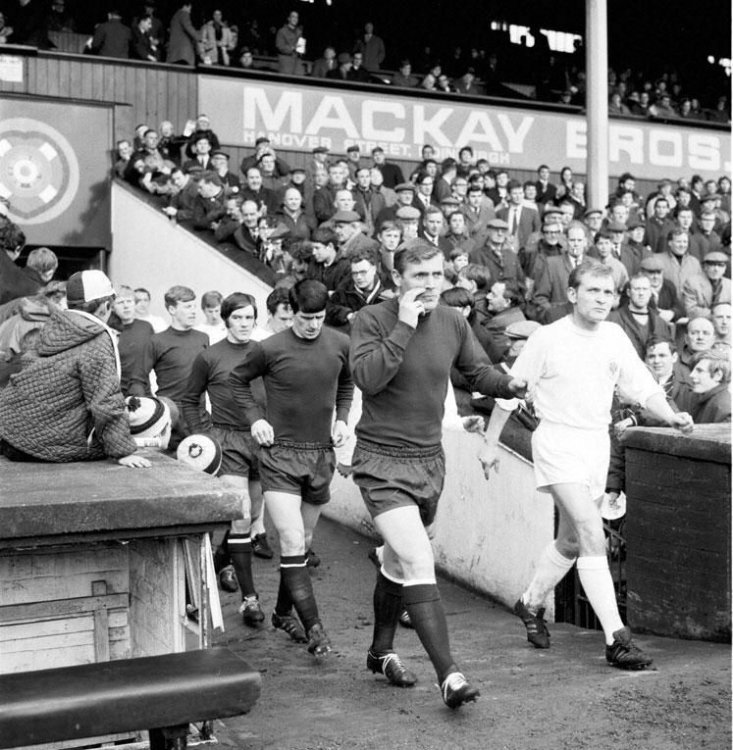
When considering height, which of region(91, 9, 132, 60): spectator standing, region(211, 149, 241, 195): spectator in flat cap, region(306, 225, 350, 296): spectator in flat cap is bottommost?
region(306, 225, 350, 296): spectator in flat cap

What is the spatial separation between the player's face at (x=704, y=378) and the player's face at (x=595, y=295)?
2.38 meters

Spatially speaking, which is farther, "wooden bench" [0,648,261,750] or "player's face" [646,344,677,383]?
"player's face" [646,344,677,383]

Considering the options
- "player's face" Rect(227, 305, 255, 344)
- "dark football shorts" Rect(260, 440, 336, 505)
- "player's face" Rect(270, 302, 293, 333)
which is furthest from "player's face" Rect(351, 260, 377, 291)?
"dark football shorts" Rect(260, 440, 336, 505)

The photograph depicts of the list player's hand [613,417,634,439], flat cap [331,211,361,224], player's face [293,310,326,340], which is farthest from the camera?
flat cap [331,211,361,224]

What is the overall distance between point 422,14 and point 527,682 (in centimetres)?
1986

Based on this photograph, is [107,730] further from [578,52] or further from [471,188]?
[578,52]

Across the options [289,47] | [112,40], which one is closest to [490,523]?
[112,40]

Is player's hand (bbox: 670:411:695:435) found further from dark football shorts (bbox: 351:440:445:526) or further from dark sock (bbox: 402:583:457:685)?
dark sock (bbox: 402:583:457:685)

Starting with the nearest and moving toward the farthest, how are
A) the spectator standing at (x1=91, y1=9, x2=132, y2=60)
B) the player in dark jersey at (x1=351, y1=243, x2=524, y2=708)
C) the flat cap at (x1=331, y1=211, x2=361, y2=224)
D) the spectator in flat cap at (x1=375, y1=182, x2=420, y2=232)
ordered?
1. the player in dark jersey at (x1=351, y1=243, x2=524, y2=708)
2. the flat cap at (x1=331, y1=211, x2=361, y2=224)
3. the spectator in flat cap at (x1=375, y1=182, x2=420, y2=232)
4. the spectator standing at (x1=91, y1=9, x2=132, y2=60)

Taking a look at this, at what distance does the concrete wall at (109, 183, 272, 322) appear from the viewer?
12645mm

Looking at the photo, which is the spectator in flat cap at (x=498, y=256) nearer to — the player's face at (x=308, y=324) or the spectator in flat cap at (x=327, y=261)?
the spectator in flat cap at (x=327, y=261)

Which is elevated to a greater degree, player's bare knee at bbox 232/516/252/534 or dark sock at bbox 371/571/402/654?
player's bare knee at bbox 232/516/252/534

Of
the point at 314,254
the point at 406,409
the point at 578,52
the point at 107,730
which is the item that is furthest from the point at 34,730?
the point at 578,52

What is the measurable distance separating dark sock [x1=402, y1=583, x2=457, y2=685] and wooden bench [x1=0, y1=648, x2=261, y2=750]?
1083mm
